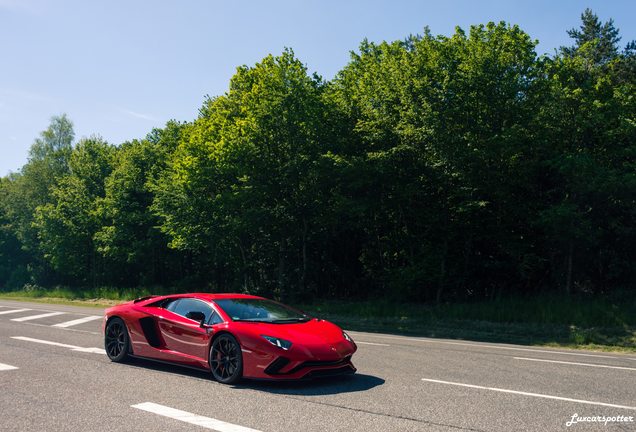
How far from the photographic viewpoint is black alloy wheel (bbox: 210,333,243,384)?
26.6 feet

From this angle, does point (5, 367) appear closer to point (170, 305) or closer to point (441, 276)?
point (170, 305)

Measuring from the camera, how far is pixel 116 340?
10.3 metres

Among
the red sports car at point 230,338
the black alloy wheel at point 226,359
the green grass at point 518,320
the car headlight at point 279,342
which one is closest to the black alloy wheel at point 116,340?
the red sports car at point 230,338

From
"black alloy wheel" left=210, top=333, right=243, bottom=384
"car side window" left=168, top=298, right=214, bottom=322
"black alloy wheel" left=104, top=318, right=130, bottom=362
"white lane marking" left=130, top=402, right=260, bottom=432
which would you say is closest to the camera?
"white lane marking" left=130, top=402, right=260, bottom=432

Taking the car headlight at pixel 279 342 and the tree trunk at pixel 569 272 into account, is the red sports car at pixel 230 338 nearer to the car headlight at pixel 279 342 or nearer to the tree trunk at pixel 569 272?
the car headlight at pixel 279 342

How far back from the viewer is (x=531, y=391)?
7.73 meters

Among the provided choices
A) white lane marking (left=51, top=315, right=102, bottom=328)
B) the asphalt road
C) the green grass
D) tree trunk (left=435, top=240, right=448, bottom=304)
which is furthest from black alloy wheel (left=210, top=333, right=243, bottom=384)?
tree trunk (left=435, top=240, right=448, bottom=304)

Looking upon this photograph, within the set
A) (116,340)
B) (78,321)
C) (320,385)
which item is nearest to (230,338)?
(320,385)

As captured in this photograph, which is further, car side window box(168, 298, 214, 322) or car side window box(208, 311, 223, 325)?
car side window box(168, 298, 214, 322)

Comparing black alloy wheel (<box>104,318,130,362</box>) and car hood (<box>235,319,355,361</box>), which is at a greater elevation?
car hood (<box>235,319,355,361</box>)

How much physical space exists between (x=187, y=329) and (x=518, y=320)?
14068 mm

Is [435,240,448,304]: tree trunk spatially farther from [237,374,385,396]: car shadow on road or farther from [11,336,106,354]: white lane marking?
[237,374,385,396]: car shadow on road

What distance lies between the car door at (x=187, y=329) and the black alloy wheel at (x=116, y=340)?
1066mm

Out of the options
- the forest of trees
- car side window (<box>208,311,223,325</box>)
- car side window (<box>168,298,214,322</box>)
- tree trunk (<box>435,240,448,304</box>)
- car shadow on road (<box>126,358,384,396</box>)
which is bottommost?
car shadow on road (<box>126,358,384,396</box>)
